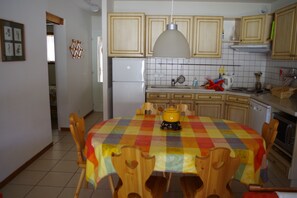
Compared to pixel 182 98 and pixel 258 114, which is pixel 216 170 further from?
pixel 182 98

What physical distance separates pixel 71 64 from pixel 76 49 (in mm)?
401

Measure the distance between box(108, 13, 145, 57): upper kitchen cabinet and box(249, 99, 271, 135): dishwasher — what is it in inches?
79.5

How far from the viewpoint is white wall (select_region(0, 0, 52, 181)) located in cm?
272

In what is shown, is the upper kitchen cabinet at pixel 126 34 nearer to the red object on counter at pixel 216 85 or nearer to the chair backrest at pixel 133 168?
the red object on counter at pixel 216 85

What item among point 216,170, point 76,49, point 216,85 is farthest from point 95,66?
point 216,170

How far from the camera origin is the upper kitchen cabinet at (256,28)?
13.3ft

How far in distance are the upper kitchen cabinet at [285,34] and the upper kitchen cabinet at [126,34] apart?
2108mm

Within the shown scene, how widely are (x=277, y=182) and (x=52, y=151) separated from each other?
3.10 m

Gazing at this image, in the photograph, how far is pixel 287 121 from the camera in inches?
111

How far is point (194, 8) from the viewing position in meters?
4.58

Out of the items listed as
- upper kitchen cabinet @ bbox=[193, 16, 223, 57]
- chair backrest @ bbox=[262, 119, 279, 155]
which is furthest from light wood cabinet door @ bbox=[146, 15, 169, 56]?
chair backrest @ bbox=[262, 119, 279, 155]

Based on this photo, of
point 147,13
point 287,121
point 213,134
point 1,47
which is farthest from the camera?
point 147,13

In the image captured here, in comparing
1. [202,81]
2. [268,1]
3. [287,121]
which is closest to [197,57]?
[202,81]

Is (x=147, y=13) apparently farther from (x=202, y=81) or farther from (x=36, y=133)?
(x=36, y=133)
